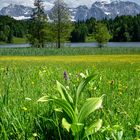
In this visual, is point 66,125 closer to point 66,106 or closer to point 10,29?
point 66,106

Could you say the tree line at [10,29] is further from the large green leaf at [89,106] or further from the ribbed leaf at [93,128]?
the ribbed leaf at [93,128]

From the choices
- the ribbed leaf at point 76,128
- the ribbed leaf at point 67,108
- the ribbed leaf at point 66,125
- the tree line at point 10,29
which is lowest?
the tree line at point 10,29

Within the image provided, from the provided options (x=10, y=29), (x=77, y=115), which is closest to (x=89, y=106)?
(x=77, y=115)

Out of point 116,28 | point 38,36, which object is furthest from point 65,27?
point 116,28

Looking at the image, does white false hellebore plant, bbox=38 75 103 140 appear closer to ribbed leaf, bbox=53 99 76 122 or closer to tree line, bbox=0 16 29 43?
ribbed leaf, bbox=53 99 76 122

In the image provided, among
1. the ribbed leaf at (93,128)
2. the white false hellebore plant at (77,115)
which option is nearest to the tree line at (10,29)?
the white false hellebore plant at (77,115)

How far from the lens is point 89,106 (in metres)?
2.61

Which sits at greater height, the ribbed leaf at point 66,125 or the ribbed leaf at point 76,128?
the ribbed leaf at point 66,125

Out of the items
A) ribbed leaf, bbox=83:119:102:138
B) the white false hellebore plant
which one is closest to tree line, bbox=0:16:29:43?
the white false hellebore plant

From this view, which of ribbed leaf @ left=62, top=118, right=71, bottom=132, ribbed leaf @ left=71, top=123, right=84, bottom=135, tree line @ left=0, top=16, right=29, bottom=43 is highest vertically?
ribbed leaf @ left=62, top=118, right=71, bottom=132

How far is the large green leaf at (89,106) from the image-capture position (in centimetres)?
257

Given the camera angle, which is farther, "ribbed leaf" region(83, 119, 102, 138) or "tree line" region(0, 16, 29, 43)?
"tree line" region(0, 16, 29, 43)

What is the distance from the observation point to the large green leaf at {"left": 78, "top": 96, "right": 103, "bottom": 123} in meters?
2.57

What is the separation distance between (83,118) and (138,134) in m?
0.43
